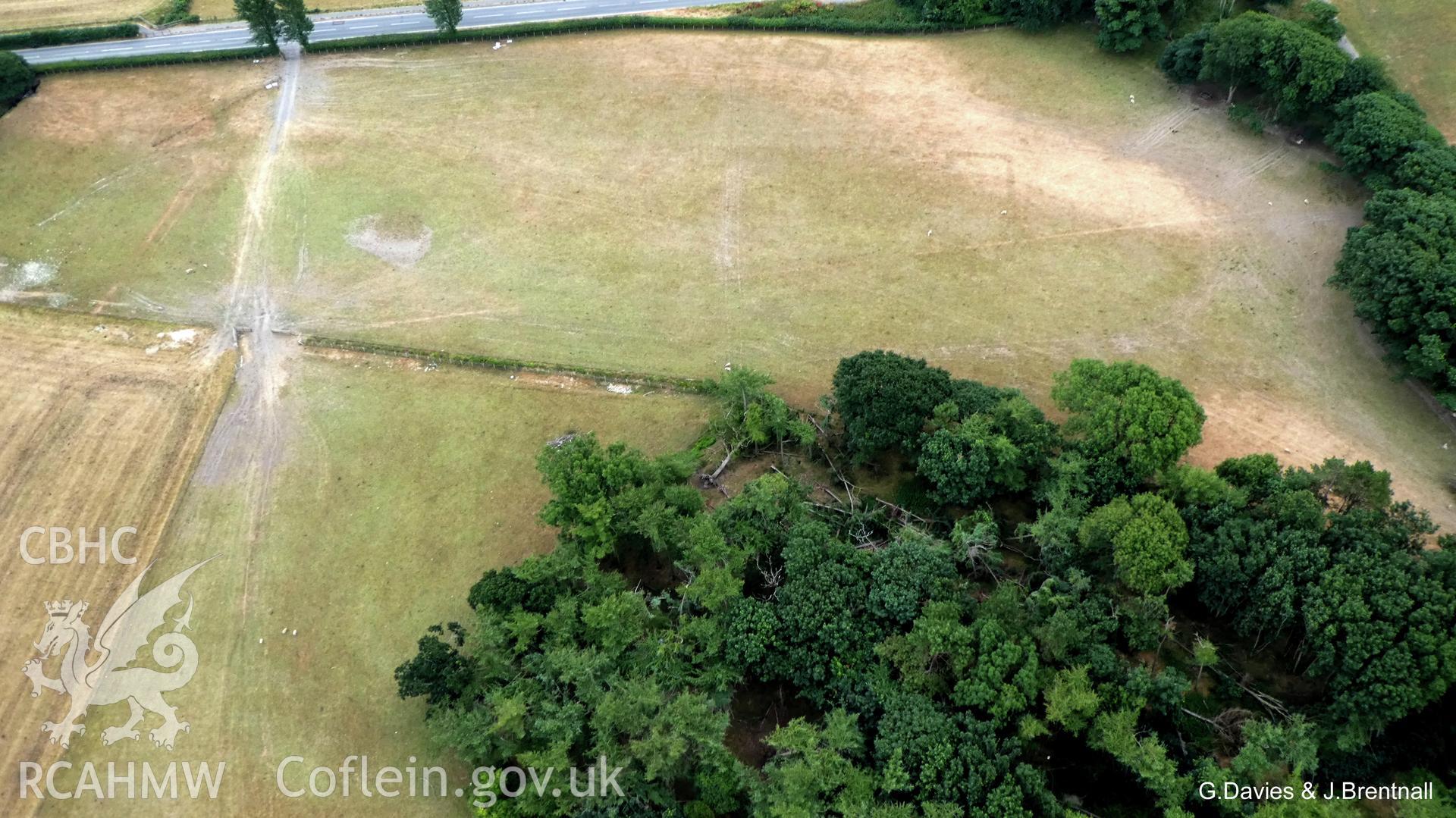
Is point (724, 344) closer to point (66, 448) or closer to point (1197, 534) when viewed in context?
point (1197, 534)

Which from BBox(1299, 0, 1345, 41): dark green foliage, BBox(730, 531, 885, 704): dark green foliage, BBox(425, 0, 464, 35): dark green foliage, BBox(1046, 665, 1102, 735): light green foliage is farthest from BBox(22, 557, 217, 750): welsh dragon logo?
BBox(1299, 0, 1345, 41): dark green foliage

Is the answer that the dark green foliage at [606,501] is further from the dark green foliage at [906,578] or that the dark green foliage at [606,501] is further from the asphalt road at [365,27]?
the asphalt road at [365,27]

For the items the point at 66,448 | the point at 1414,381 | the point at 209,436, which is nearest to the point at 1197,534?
the point at 1414,381

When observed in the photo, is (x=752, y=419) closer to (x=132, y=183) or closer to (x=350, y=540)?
(x=350, y=540)

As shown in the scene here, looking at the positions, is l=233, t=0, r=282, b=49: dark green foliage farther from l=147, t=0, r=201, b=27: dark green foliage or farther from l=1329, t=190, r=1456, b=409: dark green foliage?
l=1329, t=190, r=1456, b=409: dark green foliage

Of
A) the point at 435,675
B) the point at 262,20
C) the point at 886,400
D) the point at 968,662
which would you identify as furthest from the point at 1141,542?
the point at 262,20
